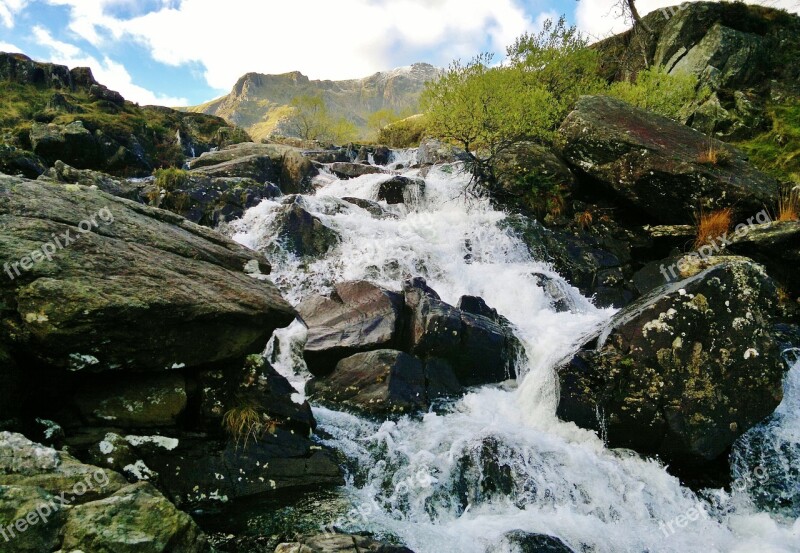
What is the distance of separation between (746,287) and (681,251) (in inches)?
280

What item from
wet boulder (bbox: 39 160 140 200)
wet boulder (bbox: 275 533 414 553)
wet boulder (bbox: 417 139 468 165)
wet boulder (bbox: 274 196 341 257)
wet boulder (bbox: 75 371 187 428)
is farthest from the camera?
wet boulder (bbox: 417 139 468 165)

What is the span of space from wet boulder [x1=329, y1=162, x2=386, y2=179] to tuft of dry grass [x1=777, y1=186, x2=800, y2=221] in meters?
18.5

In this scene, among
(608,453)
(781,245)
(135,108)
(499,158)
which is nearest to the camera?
(608,453)

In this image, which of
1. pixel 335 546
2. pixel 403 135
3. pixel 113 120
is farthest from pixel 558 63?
pixel 113 120

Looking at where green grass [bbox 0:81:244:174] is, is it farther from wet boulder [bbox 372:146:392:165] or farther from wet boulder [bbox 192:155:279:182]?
wet boulder [bbox 372:146:392:165]

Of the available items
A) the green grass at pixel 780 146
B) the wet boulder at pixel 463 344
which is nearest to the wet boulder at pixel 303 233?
the wet boulder at pixel 463 344

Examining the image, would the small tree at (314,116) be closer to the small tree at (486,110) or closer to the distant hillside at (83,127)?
the distant hillside at (83,127)

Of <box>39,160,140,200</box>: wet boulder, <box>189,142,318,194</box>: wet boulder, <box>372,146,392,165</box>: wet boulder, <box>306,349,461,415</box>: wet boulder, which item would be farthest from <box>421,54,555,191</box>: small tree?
<box>372,146,392,165</box>: wet boulder

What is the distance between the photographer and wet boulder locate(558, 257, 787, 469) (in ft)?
24.6

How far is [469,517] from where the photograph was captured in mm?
6520

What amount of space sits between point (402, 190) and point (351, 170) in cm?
730

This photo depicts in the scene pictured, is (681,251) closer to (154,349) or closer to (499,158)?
(499,158)

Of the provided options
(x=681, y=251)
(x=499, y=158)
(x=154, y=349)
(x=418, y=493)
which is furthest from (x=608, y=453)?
(x=499, y=158)

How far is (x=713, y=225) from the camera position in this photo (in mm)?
13531
